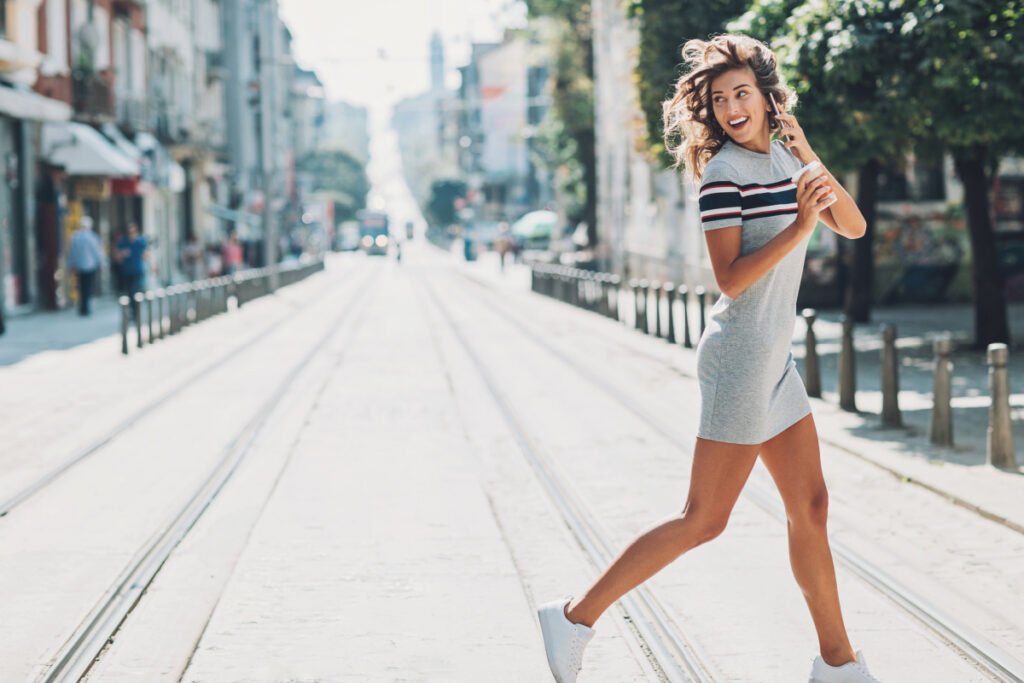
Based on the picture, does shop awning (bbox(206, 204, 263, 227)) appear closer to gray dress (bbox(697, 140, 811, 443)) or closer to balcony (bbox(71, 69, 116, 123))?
balcony (bbox(71, 69, 116, 123))

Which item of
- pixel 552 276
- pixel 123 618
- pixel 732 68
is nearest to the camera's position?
pixel 732 68

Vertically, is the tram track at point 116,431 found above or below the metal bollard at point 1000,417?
below

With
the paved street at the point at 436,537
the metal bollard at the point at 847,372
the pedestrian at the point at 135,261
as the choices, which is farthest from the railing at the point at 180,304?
the metal bollard at the point at 847,372

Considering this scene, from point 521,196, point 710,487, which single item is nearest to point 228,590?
point 710,487

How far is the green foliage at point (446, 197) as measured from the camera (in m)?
147

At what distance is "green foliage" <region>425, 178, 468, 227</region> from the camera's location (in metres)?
147

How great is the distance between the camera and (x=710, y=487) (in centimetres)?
427

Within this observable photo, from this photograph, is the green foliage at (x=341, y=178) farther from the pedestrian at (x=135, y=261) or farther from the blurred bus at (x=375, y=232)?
the pedestrian at (x=135, y=261)

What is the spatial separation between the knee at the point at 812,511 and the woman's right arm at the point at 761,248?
606mm

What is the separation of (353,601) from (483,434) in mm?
5205

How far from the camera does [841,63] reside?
1305 centimetres

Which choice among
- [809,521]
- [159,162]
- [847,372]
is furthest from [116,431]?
[159,162]

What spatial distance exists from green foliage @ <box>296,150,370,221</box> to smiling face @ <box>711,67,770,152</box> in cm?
14050

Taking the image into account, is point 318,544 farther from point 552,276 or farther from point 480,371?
point 552,276
